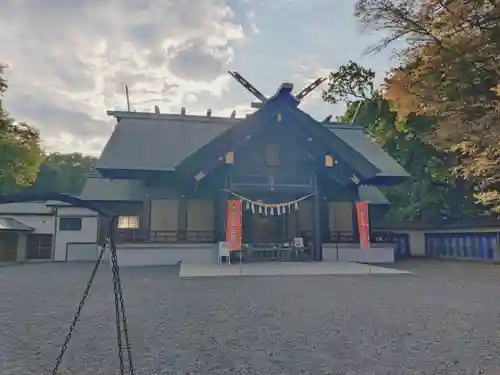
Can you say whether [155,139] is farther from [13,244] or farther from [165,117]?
[13,244]

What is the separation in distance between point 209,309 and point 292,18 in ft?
22.3

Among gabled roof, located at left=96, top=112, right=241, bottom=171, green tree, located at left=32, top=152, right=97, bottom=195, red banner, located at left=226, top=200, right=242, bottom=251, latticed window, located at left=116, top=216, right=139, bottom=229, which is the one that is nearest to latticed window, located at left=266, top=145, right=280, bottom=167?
gabled roof, located at left=96, top=112, right=241, bottom=171

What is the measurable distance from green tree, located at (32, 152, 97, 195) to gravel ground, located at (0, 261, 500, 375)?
25.3m

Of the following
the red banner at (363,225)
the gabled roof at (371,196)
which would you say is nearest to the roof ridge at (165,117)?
the gabled roof at (371,196)

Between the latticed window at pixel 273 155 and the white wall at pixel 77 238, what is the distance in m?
8.87

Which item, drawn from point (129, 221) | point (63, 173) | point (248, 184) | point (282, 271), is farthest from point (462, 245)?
point (63, 173)

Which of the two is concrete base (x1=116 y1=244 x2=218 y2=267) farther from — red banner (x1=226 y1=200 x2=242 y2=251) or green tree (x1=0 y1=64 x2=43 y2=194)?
green tree (x1=0 y1=64 x2=43 y2=194)

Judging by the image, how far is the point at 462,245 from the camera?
50.4 ft

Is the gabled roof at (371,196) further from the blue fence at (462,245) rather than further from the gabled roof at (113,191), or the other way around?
the gabled roof at (113,191)

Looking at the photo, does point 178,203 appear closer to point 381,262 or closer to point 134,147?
point 134,147

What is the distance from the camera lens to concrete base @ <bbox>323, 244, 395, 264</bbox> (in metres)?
13.8

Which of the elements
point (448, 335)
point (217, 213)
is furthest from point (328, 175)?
point (448, 335)

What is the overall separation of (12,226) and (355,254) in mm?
14442

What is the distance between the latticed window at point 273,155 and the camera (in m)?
14.1
